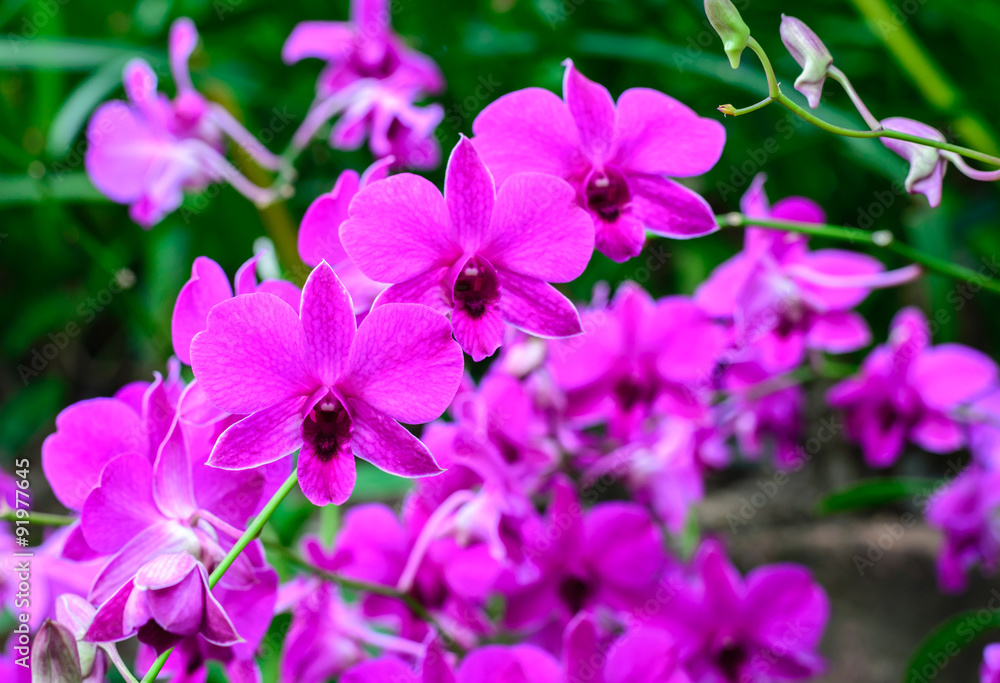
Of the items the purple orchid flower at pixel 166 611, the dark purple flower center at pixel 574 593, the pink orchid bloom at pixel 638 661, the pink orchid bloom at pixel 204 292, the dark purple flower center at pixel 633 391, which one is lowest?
the dark purple flower center at pixel 574 593

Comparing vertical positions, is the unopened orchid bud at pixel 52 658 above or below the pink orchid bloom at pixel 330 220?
below

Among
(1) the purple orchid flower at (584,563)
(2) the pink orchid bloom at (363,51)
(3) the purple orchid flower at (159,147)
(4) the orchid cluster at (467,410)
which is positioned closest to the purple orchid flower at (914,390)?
(4) the orchid cluster at (467,410)

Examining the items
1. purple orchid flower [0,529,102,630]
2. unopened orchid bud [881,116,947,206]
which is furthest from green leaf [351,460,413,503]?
unopened orchid bud [881,116,947,206]

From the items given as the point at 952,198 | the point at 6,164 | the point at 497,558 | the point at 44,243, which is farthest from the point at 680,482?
the point at 44,243

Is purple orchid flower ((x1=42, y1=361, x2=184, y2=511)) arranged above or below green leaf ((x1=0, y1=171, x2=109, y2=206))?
above

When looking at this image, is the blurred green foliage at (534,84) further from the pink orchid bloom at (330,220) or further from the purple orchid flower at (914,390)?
the pink orchid bloom at (330,220)

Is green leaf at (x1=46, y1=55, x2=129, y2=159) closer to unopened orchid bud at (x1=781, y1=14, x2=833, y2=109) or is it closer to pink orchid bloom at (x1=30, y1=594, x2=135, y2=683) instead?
pink orchid bloom at (x1=30, y1=594, x2=135, y2=683)
